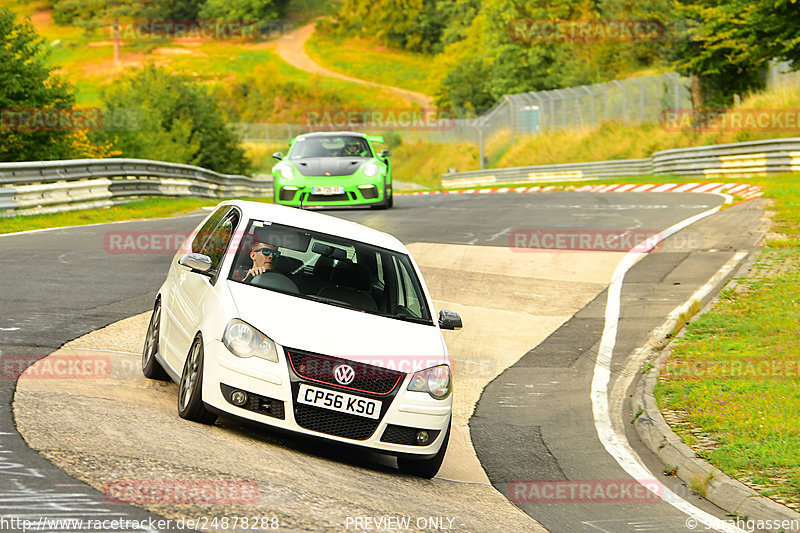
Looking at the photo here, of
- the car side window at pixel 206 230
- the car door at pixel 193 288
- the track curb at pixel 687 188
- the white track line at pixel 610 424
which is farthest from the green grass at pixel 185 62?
the car door at pixel 193 288

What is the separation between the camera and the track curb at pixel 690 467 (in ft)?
22.3

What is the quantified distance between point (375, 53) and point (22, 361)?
479ft

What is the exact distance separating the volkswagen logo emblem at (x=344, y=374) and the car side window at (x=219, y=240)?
1544 mm

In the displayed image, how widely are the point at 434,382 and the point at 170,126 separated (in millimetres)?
37796

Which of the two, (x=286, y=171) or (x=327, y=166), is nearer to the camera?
(x=286, y=171)

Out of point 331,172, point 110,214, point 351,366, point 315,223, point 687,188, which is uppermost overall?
point 315,223

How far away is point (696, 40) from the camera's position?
3844cm

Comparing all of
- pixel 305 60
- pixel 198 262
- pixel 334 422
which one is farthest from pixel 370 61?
pixel 334 422

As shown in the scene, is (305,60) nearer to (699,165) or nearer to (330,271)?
(699,165)

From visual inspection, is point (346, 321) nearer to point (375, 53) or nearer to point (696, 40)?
point (696, 40)

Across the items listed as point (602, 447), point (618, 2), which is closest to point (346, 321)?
point (602, 447)

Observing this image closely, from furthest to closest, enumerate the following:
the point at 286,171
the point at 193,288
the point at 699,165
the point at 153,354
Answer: the point at 699,165
the point at 286,171
the point at 153,354
the point at 193,288

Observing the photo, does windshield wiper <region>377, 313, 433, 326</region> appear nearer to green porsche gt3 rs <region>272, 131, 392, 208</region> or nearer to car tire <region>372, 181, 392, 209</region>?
green porsche gt3 rs <region>272, 131, 392, 208</region>

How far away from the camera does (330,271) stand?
823 cm
